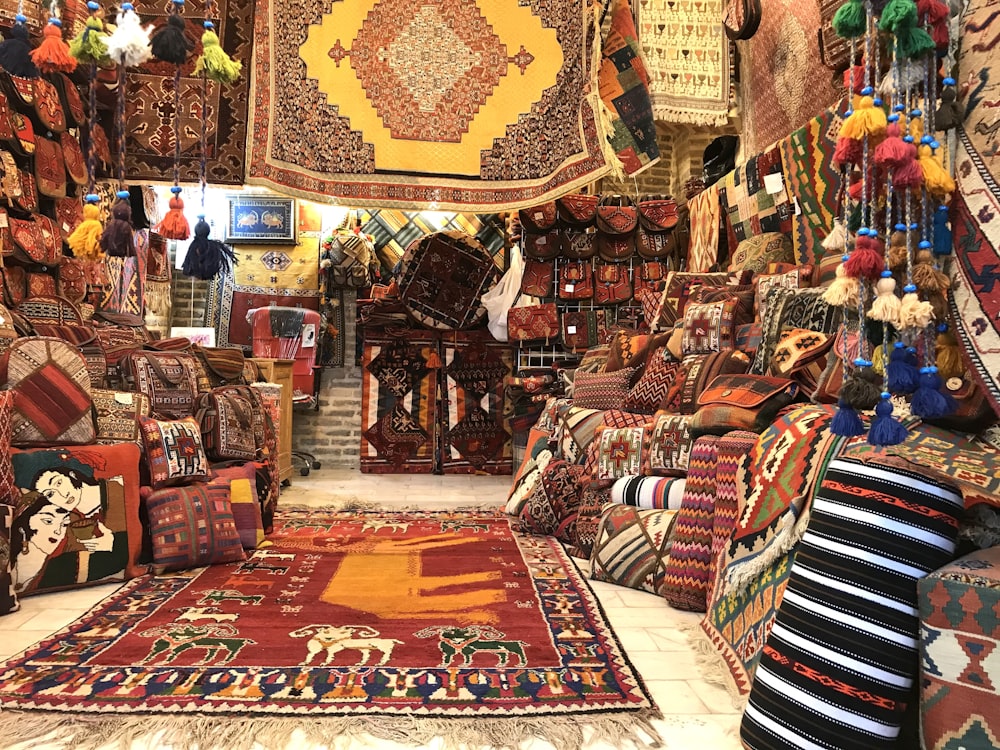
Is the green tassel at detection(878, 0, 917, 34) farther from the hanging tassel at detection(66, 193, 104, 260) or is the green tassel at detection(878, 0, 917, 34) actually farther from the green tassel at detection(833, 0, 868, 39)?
the hanging tassel at detection(66, 193, 104, 260)

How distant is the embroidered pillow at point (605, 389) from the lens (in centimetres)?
407

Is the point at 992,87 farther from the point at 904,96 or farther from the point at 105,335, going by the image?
the point at 105,335

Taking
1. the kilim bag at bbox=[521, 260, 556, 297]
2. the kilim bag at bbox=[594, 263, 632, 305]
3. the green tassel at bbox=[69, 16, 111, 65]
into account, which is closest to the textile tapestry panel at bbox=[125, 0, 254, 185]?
the green tassel at bbox=[69, 16, 111, 65]

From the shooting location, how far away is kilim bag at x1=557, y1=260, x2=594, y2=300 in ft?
19.6

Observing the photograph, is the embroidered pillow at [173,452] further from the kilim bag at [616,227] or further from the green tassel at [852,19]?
the kilim bag at [616,227]

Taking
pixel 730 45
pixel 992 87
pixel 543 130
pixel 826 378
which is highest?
pixel 730 45

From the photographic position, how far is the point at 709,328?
11.5 ft

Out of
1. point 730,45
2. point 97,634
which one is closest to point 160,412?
point 97,634

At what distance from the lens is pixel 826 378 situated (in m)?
2.34

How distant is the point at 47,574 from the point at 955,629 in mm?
2804

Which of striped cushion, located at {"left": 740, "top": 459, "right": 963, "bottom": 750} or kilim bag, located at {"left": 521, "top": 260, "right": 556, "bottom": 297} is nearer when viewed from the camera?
striped cushion, located at {"left": 740, "top": 459, "right": 963, "bottom": 750}

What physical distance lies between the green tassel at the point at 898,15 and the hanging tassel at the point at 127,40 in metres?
2.02

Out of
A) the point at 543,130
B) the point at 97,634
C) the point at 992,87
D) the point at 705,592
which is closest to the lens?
the point at 992,87

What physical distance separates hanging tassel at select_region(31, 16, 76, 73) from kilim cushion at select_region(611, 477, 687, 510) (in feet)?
8.23
